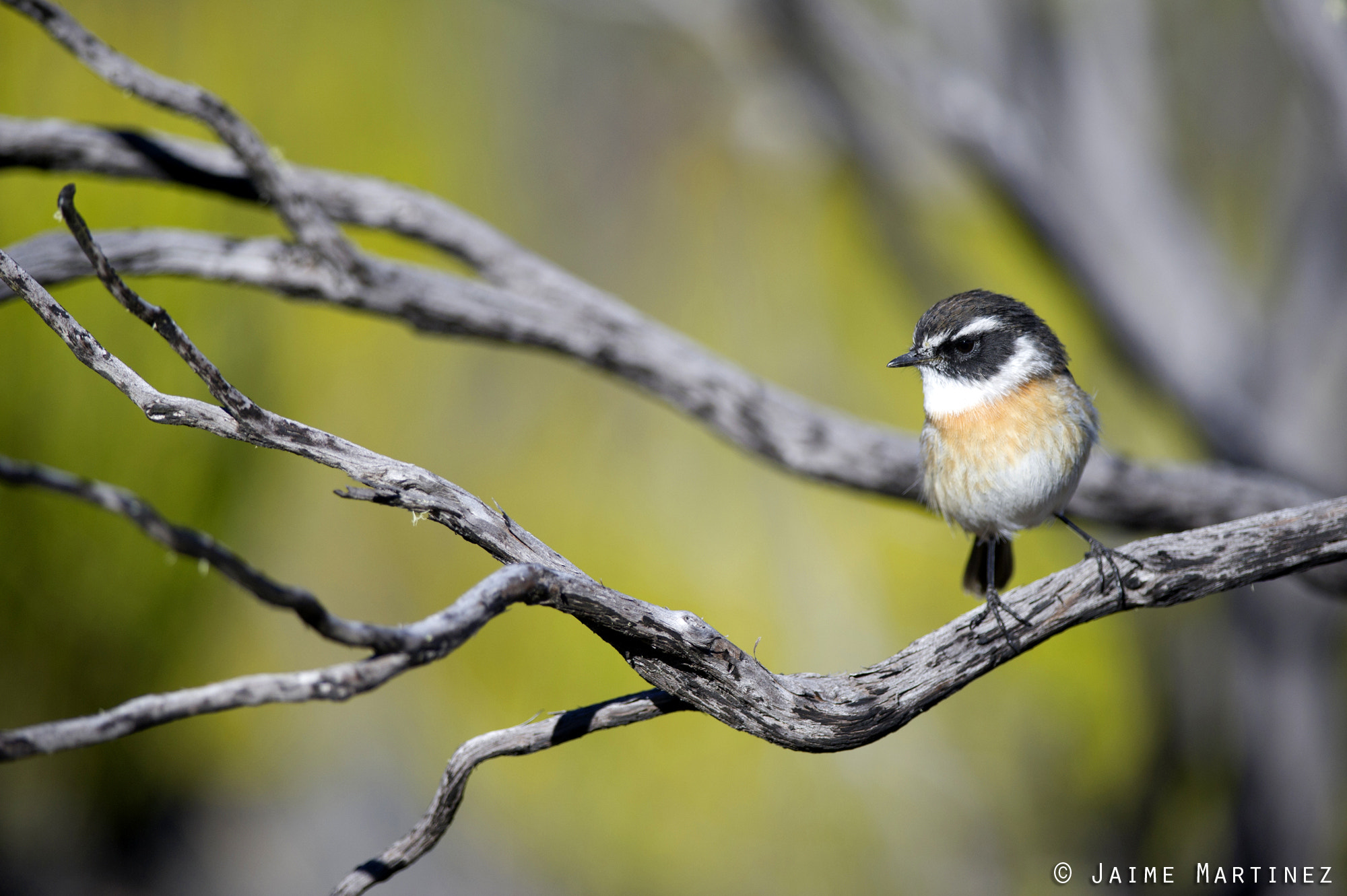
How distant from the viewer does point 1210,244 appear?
485cm

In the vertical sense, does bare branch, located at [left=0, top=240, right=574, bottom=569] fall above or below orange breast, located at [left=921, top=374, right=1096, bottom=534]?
below

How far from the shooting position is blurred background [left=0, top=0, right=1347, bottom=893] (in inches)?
183

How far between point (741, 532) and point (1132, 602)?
5611 millimetres

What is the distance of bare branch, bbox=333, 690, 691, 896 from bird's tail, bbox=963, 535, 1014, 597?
4.10ft

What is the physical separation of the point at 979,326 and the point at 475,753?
1551 millimetres

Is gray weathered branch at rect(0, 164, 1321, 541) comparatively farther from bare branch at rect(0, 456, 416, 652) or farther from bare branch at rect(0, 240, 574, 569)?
bare branch at rect(0, 456, 416, 652)

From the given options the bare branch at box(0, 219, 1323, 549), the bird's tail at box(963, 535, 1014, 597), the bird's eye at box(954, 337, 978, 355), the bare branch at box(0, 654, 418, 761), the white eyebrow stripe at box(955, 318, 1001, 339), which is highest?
the bare branch at box(0, 219, 1323, 549)

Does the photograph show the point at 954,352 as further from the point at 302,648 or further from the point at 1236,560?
the point at 302,648

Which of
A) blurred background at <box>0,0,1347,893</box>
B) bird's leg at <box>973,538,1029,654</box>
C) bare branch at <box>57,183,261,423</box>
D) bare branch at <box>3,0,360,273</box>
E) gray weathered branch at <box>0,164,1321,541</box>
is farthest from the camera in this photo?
blurred background at <box>0,0,1347,893</box>

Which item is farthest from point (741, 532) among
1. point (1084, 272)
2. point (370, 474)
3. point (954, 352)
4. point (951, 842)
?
point (370, 474)

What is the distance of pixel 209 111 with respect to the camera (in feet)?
7.93

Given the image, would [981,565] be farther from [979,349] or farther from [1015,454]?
[979,349]

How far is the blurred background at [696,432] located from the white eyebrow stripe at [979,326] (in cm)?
248

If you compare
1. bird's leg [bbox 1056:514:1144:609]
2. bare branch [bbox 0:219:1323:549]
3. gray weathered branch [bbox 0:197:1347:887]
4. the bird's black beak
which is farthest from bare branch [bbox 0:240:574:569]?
bare branch [bbox 0:219:1323:549]
